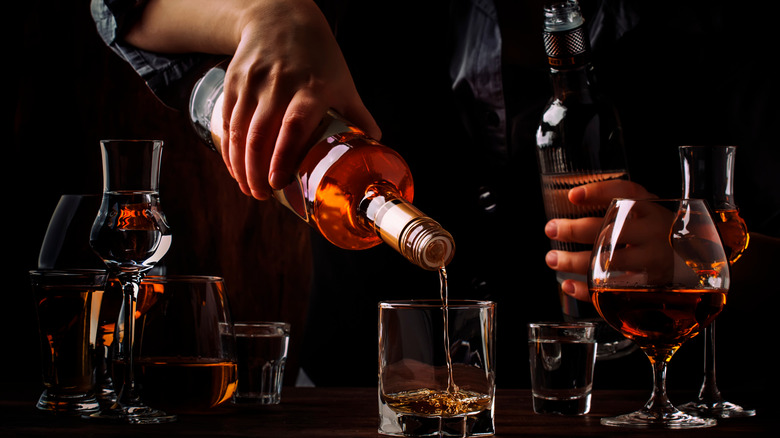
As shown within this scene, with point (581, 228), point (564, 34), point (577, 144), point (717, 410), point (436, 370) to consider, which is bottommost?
point (717, 410)

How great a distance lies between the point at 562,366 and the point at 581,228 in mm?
286

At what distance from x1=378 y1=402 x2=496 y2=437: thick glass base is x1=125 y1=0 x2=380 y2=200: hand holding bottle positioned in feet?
1.10

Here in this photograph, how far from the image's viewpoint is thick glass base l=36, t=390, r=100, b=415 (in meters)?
0.94

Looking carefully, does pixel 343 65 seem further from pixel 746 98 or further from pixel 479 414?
pixel 746 98

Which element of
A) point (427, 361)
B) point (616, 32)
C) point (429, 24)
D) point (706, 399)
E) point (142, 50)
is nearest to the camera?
point (427, 361)

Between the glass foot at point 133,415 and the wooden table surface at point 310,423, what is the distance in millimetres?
15

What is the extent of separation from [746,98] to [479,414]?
3.94ft

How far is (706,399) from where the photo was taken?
1.00m

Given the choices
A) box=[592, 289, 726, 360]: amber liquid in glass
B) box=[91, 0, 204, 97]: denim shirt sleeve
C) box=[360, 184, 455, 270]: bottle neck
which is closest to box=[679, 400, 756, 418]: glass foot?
box=[592, 289, 726, 360]: amber liquid in glass

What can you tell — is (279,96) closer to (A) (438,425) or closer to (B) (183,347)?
(B) (183,347)

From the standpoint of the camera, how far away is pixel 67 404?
0.94 meters

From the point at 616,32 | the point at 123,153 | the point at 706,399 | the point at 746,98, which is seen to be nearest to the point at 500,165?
the point at 616,32

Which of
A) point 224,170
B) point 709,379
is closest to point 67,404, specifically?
point 709,379

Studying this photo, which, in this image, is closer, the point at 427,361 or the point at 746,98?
the point at 427,361
